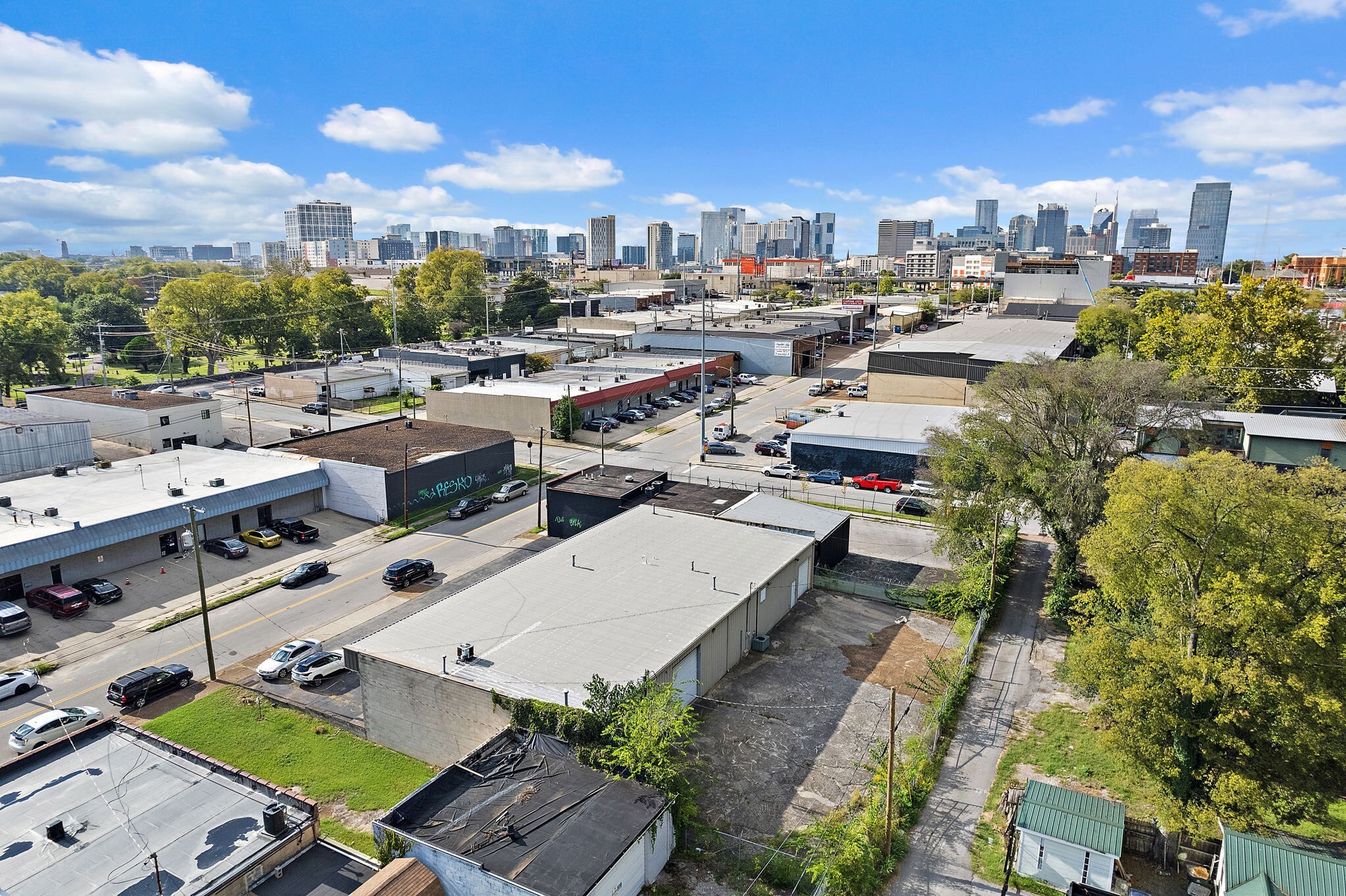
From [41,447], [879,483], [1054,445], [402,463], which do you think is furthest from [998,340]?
[41,447]

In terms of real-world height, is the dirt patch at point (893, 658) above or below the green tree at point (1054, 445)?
below

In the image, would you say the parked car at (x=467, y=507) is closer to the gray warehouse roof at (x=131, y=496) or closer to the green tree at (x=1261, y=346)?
the gray warehouse roof at (x=131, y=496)

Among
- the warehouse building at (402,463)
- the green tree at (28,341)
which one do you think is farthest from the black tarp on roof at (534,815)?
the green tree at (28,341)

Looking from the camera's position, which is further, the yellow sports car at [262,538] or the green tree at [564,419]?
the green tree at [564,419]

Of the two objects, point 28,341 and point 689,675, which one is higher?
point 28,341

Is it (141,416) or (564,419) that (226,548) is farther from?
(564,419)

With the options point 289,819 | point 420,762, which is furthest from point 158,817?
point 420,762
